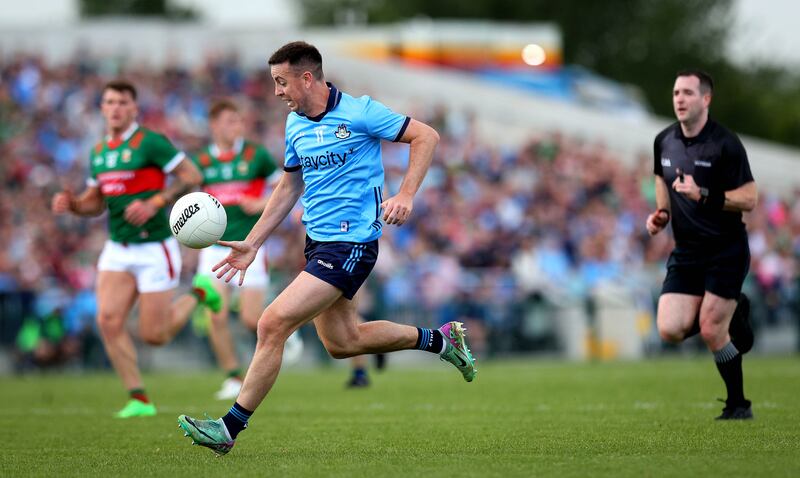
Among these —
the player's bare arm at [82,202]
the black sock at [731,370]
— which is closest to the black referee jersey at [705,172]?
the black sock at [731,370]

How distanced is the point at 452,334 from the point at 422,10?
64931 mm

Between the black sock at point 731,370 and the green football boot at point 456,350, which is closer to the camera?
the green football boot at point 456,350

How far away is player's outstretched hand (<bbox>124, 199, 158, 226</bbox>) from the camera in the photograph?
10.7m

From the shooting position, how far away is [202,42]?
37.0 metres

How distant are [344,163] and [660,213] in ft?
9.13

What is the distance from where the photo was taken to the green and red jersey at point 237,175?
13.0 metres

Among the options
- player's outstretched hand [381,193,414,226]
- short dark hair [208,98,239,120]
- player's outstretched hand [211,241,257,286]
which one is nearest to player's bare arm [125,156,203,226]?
short dark hair [208,98,239,120]

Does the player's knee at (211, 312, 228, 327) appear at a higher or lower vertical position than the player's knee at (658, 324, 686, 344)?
lower

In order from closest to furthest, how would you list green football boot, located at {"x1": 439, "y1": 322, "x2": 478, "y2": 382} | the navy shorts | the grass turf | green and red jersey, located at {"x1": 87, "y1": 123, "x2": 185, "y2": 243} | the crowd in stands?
1. the grass turf
2. the navy shorts
3. green football boot, located at {"x1": 439, "y1": 322, "x2": 478, "y2": 382}
4. green and red jersey, located at {"x1": 87, "y1": 123, "x2": 185, "y2": 243}
5. the crowd in stands

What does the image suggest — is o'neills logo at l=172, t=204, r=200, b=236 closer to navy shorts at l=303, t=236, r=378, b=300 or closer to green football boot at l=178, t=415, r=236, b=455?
navy shorts at l=303, t=236, r=378, b=300

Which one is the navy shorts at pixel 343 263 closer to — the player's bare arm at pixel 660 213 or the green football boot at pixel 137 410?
the player's bare arm at pixel 660 213

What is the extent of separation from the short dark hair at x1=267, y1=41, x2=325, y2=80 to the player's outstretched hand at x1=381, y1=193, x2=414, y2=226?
1.07m

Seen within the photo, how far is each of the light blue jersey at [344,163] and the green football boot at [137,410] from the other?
370cm

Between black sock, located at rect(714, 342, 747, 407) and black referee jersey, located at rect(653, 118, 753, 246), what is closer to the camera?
black referee jersey, located at rect(653, 118, 753, 246)
